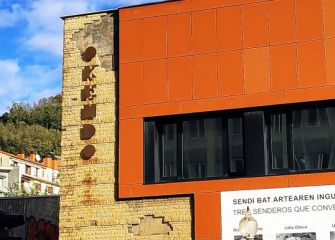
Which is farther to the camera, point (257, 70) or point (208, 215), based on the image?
point (257, 70)

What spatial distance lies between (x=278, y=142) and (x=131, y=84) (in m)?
4.22

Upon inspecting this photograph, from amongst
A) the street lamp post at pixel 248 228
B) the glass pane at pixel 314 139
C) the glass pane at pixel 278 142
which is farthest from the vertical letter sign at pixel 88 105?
the street lamp post at pixel 248 228

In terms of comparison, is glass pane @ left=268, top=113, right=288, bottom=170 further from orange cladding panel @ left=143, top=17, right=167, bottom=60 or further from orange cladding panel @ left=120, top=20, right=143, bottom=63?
orange cladding panel @ left=120, top=20, right=143, bottom=63

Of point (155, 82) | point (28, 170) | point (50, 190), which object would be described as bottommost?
A: point (155, 82)

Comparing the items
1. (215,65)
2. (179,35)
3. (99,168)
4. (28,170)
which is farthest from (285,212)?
(28,170)

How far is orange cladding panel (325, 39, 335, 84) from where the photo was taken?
53.1ft

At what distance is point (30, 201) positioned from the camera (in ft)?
82.1

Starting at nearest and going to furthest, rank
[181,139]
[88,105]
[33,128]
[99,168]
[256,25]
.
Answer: [256,25], [181,139], [99,168], [88,105], [33,128]

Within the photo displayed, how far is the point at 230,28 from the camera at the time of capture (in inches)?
683

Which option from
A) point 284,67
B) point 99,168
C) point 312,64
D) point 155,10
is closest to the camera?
point 312,64

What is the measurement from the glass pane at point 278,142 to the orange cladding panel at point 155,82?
2.92m

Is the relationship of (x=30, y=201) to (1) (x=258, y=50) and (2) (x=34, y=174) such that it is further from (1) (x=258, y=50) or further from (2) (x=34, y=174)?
(2) (x=34, y=174)

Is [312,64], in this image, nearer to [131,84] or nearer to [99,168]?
[131,84]

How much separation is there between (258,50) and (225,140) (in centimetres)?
242
